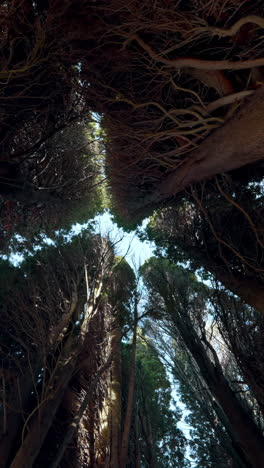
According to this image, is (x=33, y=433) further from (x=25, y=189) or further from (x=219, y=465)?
(x=219, y=465)

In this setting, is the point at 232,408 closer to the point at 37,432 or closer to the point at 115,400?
the point at 115,400

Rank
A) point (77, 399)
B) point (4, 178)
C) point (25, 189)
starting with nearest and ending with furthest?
point (4, 178)
point (25, 189)
point (77, 399)

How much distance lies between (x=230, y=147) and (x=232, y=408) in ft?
13.9

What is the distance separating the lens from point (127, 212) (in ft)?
20.0

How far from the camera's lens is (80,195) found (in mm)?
6852

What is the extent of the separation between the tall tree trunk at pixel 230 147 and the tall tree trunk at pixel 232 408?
3.62 metres

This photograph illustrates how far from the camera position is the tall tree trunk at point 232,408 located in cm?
444

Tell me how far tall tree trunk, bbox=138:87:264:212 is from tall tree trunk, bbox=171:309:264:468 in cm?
362

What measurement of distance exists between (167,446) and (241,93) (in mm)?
8472

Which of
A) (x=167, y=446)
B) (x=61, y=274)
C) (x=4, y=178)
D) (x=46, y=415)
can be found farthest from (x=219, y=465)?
(x=4, y=178)

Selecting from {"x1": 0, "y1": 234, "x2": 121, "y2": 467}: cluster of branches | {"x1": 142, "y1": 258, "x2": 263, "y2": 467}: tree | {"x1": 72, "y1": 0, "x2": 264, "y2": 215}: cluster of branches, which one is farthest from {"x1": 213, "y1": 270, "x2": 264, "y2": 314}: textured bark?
{"x1": 0, "y1": 234, "x2": 121, "y2": 467}: cluster of branches

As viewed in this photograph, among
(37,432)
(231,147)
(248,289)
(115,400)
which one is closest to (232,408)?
(115,400)

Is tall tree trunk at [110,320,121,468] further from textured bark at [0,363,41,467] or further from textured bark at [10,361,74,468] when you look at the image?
textured bark at [0,363,41,467]

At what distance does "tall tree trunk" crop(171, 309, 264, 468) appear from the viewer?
4.44 m
